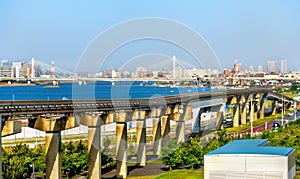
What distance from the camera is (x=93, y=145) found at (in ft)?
70.8

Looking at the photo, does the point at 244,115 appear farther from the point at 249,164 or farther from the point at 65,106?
the point at 249,164

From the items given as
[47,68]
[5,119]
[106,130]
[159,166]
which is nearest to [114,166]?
[159,166]

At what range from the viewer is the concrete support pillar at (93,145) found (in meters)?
21.4

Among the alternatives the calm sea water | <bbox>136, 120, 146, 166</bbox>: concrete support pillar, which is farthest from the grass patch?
the calm sea water

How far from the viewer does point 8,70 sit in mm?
80562

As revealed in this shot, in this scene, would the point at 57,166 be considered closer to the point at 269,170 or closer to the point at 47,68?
the point at 269,170

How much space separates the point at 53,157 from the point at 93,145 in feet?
9.63

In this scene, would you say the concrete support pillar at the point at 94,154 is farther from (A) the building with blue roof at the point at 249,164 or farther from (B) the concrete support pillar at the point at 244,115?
(B) the concrete support pillar at the point at 244,115

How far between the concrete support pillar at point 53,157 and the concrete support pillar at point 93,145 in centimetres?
251

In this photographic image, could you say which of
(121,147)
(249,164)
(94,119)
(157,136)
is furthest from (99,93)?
(249,164)

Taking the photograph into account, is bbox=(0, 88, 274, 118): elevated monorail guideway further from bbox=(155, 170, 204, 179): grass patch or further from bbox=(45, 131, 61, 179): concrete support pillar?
bbox=(155, 170, 204, 179): grass patch

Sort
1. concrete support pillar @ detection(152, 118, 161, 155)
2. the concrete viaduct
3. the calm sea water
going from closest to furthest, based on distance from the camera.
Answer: the concrete viaduct
concrete support pillar @ detection(152, 118, 161, 155)
the calm sea water

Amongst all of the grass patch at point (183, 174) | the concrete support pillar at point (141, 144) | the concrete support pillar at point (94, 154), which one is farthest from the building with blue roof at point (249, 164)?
the concrete support pillar at point (141, 144)

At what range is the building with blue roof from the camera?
41.3 ft
